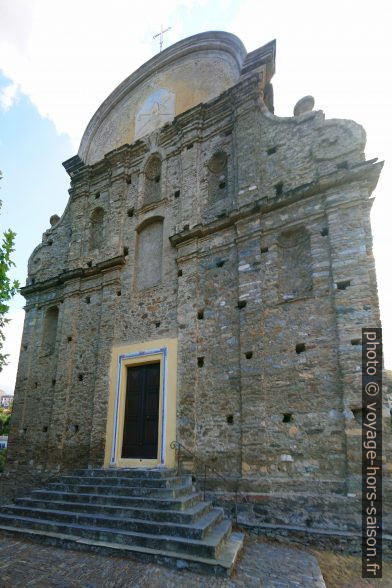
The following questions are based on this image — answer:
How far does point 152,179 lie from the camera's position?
1164cm

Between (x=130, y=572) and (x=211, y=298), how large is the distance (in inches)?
213

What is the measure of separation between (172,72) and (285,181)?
285 inches

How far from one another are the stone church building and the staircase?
1040 millimetres

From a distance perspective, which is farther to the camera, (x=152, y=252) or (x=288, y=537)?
(x=152, y=252)

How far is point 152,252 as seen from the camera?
10398 mm

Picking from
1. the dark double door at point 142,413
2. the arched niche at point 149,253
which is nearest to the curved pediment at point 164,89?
the arched niche at point 149,253

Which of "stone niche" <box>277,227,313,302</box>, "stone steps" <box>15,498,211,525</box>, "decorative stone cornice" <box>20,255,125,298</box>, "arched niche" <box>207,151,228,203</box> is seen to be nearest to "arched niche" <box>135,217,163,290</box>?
"decorative stone cornice" <box>20,255,125,298</box>

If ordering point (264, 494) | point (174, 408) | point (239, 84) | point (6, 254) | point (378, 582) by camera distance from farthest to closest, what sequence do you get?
point (239, 84) < point (174, 408) < point (6, 254) < point (264, 494) < point (378, 582)

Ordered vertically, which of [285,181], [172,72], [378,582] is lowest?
[378,582]

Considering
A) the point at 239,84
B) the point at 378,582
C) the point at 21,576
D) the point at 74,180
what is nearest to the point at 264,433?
the point at 378,582

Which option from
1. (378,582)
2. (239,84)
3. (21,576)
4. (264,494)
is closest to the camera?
(21,576)

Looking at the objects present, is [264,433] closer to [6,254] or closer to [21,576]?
[21,576]

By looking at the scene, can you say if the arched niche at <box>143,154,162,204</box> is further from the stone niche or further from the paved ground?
the paved ground

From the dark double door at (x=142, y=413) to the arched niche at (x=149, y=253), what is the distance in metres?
2.40
